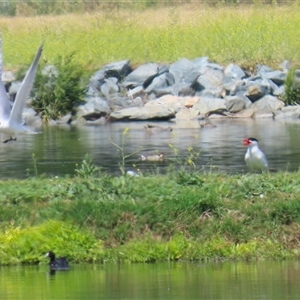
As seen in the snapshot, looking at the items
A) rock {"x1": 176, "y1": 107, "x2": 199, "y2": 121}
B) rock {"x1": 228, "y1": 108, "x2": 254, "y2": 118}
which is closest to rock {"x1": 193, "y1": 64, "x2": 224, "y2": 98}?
rock {"x1": 228, "y1": 108, "x2": 254, "y2": 118}

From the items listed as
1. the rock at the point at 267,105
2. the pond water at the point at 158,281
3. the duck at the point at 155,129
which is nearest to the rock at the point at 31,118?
the duck at the point at 155,129

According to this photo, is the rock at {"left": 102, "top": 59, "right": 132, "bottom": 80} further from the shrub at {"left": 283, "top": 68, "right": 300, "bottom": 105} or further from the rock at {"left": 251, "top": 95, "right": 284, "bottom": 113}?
the shrub at {"left": 283, "top": 68, "right": 300, "bottom": 105}

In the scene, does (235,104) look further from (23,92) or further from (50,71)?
(23,92)

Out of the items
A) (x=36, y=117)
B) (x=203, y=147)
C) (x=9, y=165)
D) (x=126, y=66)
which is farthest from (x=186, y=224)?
(x=126, y=66)

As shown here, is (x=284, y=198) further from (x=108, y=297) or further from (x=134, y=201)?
(x=108, y=297)

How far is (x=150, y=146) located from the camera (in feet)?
78.3

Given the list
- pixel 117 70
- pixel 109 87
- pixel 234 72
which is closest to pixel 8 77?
pixel 109 87

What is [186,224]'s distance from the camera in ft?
40.3

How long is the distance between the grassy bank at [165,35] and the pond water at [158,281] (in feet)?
87.1

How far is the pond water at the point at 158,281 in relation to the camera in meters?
10.1

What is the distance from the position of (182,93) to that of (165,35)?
25.5 ft

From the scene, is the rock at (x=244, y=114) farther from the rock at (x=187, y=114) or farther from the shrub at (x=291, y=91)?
the shrub at (x=291, y=91)

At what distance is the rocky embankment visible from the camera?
31.9 meters

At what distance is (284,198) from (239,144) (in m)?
11.3
